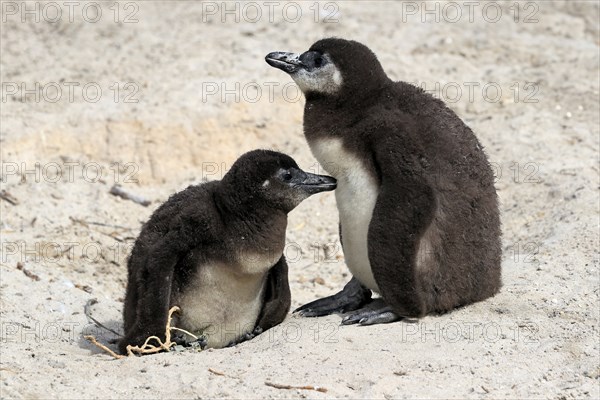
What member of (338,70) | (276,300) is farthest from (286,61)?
(276,300)

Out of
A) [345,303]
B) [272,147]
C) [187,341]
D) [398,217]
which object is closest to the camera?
[398,217]

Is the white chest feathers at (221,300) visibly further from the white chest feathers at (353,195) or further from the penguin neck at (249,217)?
the white chest feathers at (353,195)

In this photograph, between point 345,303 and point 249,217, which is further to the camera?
point 345,303

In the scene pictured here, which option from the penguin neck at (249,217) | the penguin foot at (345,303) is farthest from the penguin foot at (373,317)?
the penguin neck at (249,217)

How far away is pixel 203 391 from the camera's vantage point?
5699 mm

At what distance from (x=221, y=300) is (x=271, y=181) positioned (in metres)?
0.84

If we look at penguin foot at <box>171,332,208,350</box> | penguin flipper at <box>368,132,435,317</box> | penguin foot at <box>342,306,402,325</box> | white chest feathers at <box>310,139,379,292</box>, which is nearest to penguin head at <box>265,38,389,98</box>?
white chest feathers at <box>310,139,379,292</box>

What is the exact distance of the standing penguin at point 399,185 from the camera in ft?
21.1

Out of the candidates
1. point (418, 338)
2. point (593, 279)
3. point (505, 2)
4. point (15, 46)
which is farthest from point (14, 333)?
point (505, 2)

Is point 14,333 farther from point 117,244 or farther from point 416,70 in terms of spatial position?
point 416,70

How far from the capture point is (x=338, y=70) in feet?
22.4

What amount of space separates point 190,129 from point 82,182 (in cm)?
124

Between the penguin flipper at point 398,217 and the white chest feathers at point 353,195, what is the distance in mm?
137

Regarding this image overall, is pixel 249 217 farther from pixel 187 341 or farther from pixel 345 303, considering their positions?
pixel 345 303
